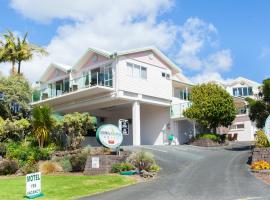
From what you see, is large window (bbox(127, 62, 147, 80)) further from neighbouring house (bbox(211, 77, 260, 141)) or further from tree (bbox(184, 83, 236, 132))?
neighbouring house (bbox(211, 77, 260, 141))

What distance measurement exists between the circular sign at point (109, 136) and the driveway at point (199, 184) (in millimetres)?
2776

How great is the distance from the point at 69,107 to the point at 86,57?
525 centimetres

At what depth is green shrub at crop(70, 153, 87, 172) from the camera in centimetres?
2156

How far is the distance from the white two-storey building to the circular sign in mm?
10850

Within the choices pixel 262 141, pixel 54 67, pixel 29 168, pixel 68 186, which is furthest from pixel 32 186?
pixel 54 67

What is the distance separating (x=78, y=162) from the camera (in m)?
21.7

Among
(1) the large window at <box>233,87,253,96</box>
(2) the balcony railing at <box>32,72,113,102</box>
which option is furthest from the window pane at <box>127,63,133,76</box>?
(1) the large window at <box>233,87,253,96</box>

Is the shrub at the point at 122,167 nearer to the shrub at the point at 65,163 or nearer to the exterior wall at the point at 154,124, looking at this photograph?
the shrub at the point at 65,163

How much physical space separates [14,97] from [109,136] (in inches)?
565

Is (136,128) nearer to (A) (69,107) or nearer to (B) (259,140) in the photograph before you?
(A) (69,107)

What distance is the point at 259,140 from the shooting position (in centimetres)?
2094

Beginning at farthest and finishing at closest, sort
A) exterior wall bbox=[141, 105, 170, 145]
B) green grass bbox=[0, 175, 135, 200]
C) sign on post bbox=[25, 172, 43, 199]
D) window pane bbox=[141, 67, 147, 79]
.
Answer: exterior wall bbox=[141, 105, 170, 145] → window pane bbox=[141, 67, 147, 79] → green grass bbox=[0, 175, 135, 200] → sign on post bbox=[25, 172, 43, 199]

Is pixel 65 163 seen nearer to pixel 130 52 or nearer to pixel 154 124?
pixel 130 52

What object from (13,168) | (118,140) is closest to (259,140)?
(118,140)
